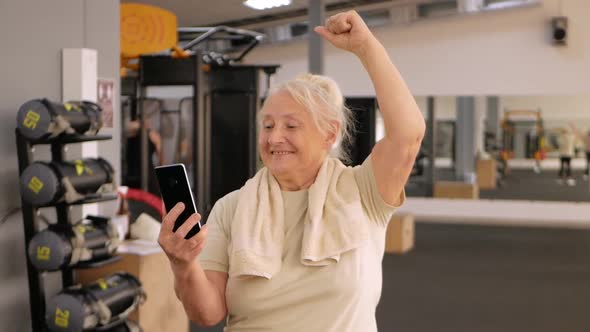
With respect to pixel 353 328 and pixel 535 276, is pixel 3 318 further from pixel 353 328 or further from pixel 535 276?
pixel 535 276

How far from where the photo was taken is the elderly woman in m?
1.27

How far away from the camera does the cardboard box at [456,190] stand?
394 inches

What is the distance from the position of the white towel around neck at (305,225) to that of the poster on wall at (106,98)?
8.64 ft

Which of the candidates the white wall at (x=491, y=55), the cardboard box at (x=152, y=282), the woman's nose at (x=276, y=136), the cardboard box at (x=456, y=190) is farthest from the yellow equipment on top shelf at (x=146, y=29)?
the cardboard box at (x=456, y=190)

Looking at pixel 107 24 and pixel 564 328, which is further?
pixel 564 328

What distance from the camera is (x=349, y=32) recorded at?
4.06ft

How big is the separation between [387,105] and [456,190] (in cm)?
907

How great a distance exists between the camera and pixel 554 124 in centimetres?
1040

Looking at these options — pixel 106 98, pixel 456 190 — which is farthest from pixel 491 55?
pixel 106 98

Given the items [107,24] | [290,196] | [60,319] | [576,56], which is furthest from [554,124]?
[290,196]

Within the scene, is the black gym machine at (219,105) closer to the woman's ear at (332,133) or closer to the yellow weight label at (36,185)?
the yellow weight label at (36,185)

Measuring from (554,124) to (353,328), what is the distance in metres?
9.90

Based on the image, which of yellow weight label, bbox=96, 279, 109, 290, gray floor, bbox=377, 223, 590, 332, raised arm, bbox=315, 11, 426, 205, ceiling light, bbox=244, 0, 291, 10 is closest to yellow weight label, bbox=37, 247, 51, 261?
yellow weight label, bbox=96, 279, 109, 290

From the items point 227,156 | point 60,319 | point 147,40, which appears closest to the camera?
point 60,319
